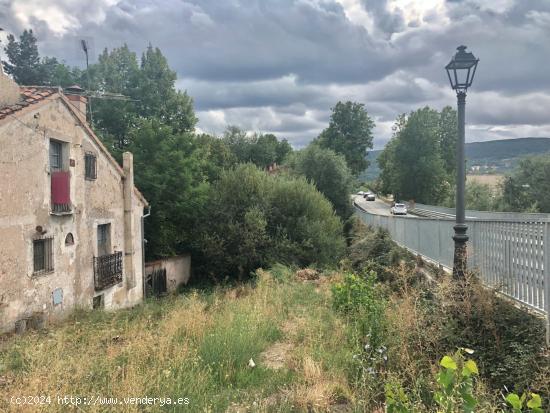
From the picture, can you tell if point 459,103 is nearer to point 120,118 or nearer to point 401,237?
point 401,237

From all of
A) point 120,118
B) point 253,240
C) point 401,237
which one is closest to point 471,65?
point 401,237

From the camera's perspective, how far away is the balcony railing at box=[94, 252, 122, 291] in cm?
1514

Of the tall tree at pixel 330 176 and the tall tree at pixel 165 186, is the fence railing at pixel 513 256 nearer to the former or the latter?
the tall tree at pixel 165 186

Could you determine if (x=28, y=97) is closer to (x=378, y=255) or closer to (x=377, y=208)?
(x=378, y=255)

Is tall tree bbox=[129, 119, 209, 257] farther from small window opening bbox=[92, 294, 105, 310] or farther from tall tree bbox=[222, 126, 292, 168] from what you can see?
tall tree bbox=[222, 126, 292, 168]

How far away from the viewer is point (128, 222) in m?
18.0

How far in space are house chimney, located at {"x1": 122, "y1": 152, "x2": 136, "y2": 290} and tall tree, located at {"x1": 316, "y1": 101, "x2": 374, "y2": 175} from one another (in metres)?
49.6

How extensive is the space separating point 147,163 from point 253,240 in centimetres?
797

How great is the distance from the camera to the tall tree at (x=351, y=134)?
6475cm

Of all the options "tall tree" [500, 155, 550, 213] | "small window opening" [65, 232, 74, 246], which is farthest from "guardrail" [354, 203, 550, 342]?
"tall tree" [500, 155, 550, 213]

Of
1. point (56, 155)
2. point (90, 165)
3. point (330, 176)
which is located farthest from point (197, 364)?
point (330, 176)

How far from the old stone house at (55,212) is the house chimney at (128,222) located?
5cm

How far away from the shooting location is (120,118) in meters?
30.0

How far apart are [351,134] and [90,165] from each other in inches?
2161
